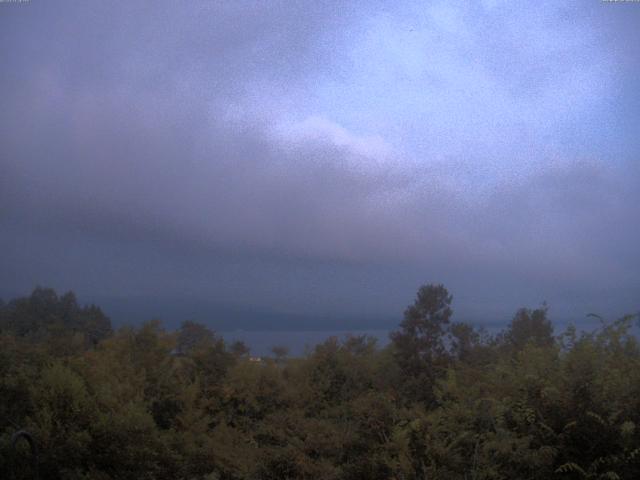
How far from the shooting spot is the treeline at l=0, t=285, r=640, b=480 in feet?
25.3

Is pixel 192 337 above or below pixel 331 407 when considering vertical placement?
above

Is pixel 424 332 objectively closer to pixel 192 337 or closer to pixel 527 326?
pixel 527 326

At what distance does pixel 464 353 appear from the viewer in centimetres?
1598

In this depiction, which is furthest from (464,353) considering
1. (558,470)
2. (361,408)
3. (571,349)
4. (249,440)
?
(558,470)

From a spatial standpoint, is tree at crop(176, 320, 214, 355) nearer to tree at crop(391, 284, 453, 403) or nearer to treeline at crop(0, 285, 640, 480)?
treeline at crop(0, 285, 640, 480)

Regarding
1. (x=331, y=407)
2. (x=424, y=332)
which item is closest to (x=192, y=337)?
(x=331, y=407)

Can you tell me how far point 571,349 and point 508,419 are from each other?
145 cm

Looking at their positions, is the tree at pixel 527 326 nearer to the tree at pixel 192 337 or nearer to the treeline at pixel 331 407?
the treeline at pixel 331 407

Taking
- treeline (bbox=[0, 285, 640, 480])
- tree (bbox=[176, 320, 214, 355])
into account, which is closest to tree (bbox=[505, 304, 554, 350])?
treeline (bbox=[0, 285, 640, 480])

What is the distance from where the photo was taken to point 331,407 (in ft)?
54.0

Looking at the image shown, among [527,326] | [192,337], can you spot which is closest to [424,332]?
[527,326]

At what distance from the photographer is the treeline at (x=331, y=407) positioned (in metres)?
7.73

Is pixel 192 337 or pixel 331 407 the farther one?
pixel 192 337

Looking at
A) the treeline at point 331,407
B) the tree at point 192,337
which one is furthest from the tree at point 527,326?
the tree at point 192,337
